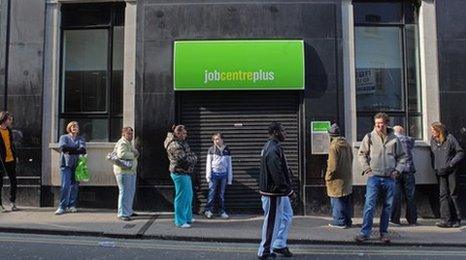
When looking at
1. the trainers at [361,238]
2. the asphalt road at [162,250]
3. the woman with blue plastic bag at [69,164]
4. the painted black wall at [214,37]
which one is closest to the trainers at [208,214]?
the painted black wall at [214,37]

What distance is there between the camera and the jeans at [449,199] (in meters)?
10.1

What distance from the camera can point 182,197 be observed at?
9422mm

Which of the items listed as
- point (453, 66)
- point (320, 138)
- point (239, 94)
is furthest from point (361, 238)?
point (453, 66)

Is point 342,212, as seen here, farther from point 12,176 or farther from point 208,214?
point 12,176

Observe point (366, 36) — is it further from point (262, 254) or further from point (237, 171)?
point (262, 254)

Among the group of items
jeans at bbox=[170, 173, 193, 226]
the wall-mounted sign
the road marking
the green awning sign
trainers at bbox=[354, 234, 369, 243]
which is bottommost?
the road marking

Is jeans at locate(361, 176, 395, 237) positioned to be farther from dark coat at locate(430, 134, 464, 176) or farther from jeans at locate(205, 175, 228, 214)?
jeans at locate(205, 175, 228, 214)

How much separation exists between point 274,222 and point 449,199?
4.23 m

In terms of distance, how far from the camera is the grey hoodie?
8.33m

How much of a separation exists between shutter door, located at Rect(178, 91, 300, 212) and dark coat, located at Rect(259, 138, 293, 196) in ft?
11.8

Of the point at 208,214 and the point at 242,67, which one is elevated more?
the point at 242,67

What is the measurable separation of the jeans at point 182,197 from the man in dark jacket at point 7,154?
10.7ft

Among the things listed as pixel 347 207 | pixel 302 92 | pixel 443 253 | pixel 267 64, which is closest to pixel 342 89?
pixel 302 92

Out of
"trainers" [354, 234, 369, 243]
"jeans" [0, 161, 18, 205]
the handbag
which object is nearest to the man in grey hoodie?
"trainers" [354, 234, 369, 243]
